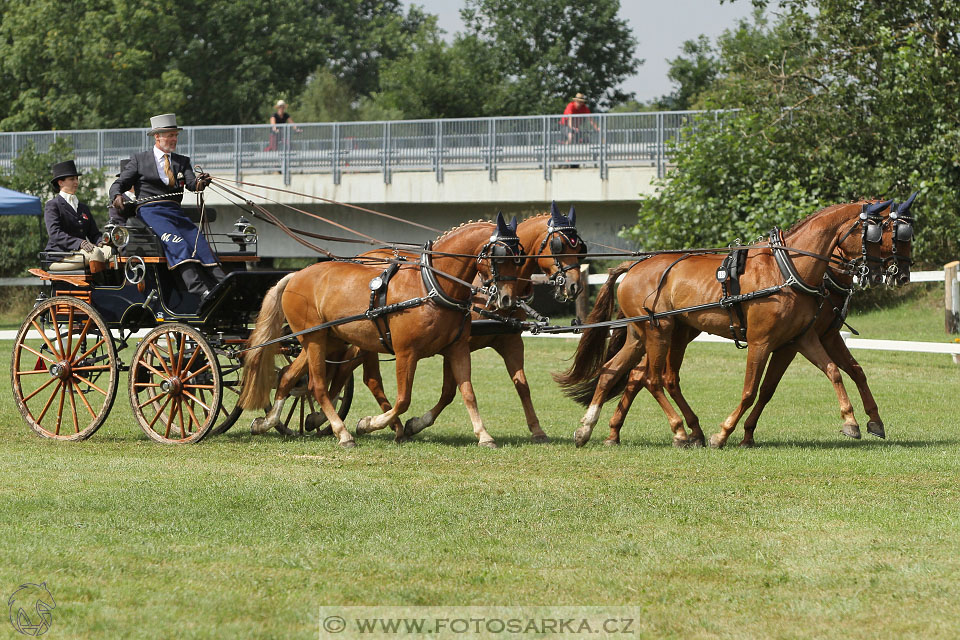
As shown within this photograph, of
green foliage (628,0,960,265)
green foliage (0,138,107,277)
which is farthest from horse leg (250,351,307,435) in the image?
green foliage (0,138,107,277)

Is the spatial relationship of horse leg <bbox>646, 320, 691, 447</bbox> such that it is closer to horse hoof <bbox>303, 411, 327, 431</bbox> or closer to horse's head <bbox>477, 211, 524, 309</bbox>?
horse's head <bbox>477, 211, 524, 309</bbox>

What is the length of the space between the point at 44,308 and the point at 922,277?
13.2 m

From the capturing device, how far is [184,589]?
6227mm

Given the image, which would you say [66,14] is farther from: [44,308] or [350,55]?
[44,308]

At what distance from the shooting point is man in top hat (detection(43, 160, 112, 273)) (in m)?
11.7

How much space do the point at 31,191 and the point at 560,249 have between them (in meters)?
23.9

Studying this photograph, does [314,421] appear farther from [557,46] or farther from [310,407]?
[557,46]

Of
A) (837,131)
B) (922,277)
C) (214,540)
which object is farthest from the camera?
(837,131)

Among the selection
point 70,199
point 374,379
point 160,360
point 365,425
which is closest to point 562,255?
point 365,425

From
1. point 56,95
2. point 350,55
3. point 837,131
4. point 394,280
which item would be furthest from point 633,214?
point 350,55

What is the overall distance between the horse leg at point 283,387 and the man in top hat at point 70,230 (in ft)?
6.17

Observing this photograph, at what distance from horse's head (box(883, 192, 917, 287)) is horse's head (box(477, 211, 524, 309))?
9.59 ft

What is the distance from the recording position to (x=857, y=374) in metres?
11.5

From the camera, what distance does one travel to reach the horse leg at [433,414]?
11.3m
